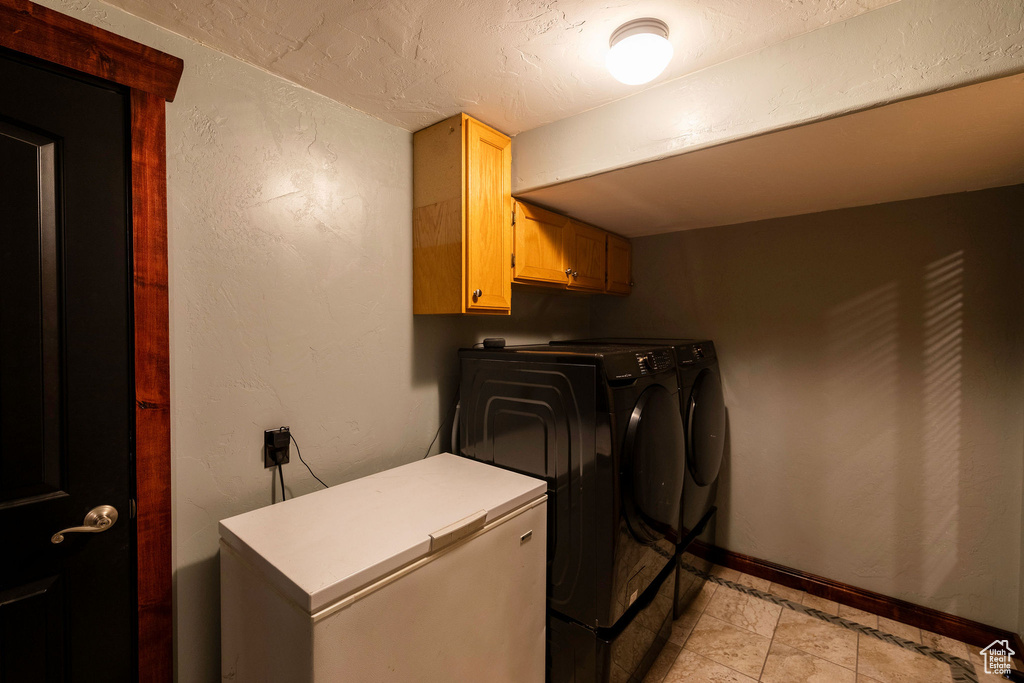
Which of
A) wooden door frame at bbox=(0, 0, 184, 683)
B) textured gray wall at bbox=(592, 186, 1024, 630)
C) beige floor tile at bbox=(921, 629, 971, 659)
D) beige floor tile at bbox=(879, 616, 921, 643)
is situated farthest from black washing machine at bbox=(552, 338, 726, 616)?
wooden door frame at bbox=(0, 0, 184, 683)

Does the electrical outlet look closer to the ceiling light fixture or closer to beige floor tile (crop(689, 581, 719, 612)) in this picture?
the ceiling light fixture

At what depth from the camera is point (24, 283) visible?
1.08 meters

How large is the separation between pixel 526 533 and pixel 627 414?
0.54 meters

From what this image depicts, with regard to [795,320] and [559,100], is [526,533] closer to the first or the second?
[559,100]

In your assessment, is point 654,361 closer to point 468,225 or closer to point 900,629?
point 468,225

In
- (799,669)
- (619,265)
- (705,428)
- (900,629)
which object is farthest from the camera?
(619,265)

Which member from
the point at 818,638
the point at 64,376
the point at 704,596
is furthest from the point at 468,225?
the point at 818,638

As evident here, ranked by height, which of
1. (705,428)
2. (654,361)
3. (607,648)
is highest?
(654,361)

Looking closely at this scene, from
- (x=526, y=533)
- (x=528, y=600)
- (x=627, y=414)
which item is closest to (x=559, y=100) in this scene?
(x=627, y=414)

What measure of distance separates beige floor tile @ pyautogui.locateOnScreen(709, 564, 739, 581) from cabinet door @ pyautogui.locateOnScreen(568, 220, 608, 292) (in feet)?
6.09

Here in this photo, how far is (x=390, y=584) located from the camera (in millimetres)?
1040

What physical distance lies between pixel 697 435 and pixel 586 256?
3.72ft

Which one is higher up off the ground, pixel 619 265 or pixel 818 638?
pixel 619 265

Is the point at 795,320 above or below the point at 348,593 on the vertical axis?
above
